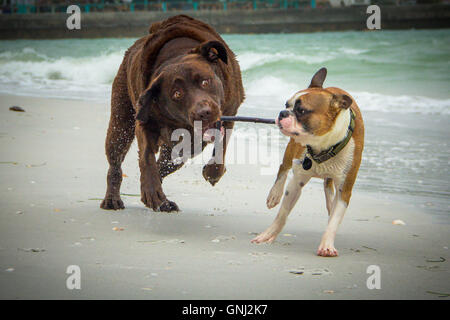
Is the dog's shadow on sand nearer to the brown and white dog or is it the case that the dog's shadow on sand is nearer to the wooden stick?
the brown and white dog

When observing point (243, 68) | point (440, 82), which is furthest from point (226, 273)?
point (243, 68)

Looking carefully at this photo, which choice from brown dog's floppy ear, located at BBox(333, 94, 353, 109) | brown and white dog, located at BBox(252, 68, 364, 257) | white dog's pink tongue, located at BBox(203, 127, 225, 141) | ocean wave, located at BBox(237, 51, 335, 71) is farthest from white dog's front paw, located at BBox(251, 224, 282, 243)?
ocean wave, located at BBox(237, 51, 335, 71)

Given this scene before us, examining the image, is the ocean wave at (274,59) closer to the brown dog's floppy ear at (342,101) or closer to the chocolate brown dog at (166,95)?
the chocolate brown dog at (166,95)

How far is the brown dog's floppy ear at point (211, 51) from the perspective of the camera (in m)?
4.59

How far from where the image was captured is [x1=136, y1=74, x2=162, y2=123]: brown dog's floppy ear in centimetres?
446

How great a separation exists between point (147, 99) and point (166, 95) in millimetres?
133

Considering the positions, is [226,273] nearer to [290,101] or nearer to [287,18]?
[290,101]

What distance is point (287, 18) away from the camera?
43.0 m

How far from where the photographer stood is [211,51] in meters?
4.69

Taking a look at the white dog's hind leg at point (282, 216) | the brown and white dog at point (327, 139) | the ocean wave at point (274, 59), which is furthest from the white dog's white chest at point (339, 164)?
the ocean wave at point (274, 59)

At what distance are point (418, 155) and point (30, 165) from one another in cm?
424

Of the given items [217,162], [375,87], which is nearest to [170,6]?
[375,87]

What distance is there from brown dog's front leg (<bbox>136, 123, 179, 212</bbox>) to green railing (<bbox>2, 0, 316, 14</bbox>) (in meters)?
40.7

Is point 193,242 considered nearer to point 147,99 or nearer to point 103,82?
point 147,99
